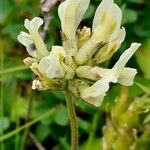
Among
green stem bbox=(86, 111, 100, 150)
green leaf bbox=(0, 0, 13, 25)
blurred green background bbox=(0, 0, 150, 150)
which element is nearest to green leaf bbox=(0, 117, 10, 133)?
blurred green background bbox=(0, 0, 150, 150)

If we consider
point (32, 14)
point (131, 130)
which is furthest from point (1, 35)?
point (131, 130)

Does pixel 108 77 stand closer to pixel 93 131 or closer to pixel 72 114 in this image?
pixel 72 114

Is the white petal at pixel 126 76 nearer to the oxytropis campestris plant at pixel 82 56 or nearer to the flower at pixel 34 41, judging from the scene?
the oxytropis campestris plant at pixel 82 56

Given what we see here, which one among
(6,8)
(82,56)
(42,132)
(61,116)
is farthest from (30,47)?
(6,8)

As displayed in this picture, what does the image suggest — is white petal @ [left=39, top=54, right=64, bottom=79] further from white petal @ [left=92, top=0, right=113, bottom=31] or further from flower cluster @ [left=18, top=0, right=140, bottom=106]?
white petal @ [left=92, top=0, right=113, bottom=31]

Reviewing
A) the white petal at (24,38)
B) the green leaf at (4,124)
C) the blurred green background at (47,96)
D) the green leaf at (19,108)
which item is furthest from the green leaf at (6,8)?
the white petal at (24,38)

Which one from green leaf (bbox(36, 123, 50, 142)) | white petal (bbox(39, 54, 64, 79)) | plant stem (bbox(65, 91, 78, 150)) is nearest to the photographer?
white petal (bbox(39, 54, 64, 79))
